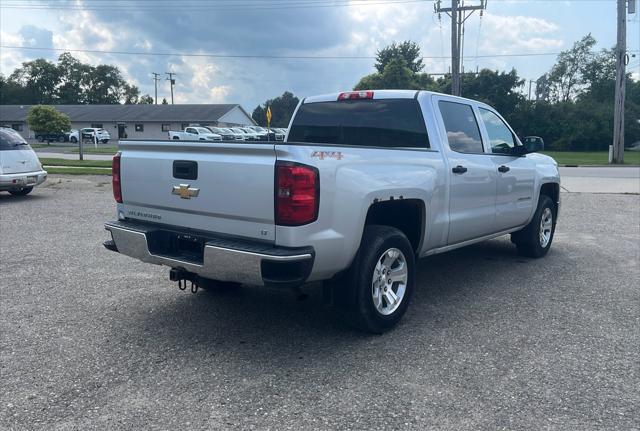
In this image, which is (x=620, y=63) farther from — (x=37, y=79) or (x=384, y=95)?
Answer: (x=37, y=79)

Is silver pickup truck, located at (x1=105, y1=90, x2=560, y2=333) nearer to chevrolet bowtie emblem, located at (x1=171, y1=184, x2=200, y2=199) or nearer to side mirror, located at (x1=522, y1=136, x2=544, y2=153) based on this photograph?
chevrolet bowtie emblem, located at (x1=171, y1=184, x2=200, y2=199)

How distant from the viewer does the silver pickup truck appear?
388 cm

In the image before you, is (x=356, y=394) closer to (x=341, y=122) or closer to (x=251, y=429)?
(x=251, y=429)

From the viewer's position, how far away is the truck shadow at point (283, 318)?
4438mm

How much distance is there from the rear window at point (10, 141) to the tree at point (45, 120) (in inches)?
1909

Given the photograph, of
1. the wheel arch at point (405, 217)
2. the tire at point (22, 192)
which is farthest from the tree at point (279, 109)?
the wheel arch at point (405, 217)

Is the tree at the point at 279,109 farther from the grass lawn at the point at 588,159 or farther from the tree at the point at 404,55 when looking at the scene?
the grass lawn at the point at 588,159

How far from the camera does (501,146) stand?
259 inches

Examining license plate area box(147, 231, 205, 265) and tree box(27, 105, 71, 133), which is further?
tree box(27, 105, 71, 133)

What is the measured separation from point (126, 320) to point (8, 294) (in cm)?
157

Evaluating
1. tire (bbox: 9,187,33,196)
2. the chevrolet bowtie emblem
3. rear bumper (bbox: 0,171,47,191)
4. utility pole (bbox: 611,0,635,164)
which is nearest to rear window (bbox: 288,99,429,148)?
the chevrolet bowtie emblem

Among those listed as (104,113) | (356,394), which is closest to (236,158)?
(356,394)

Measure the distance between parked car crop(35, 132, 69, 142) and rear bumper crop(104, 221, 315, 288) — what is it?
6089 centimetres

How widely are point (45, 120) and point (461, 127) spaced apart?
58960 mm
